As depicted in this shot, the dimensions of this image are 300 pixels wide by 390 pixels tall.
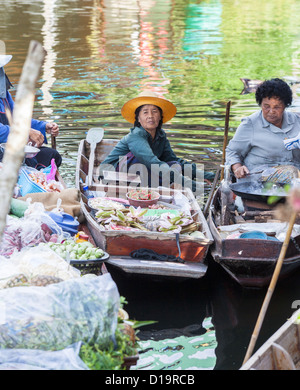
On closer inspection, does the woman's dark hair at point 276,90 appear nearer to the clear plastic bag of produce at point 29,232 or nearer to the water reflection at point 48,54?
the clear plastic bag of produce at point 29,232

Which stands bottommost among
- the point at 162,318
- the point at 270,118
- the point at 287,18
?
the point at 287,18

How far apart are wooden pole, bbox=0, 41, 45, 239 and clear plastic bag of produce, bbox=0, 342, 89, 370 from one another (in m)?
0.91

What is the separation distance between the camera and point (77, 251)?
4527 mm

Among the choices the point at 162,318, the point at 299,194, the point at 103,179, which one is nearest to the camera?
the point at 299,194

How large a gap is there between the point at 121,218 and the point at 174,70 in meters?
9.90

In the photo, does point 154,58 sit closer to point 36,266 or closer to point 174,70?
point 174,70

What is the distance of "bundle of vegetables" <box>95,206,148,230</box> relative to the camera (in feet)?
17.0

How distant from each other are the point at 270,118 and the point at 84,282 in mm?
3499

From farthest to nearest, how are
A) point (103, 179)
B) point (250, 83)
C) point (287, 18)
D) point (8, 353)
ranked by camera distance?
1. point (287, 18)
2. point (250, 83)
3. point (103, 179)
4. point (8, 353)

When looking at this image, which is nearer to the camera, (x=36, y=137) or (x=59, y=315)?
(x=59, y=315)

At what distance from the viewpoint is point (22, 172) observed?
5.99m

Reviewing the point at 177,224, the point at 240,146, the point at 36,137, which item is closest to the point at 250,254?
the point at 177,224

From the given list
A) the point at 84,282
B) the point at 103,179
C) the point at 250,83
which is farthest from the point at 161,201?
the point at 250,83
